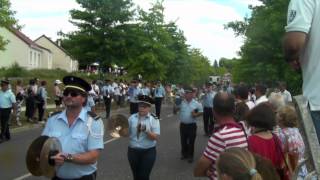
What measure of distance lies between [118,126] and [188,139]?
17.3 ft

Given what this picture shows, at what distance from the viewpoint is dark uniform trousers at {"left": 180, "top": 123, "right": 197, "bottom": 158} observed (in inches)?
580

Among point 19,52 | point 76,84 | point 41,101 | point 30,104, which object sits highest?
point 19,52

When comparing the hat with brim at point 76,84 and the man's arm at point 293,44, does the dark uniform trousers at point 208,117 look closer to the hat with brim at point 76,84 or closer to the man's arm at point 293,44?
the hat with brim at point 76,84

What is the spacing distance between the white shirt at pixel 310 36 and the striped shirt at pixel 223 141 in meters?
1.78

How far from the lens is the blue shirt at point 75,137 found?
5.57 metres

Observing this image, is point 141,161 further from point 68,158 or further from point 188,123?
point 188,123

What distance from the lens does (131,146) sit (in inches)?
375

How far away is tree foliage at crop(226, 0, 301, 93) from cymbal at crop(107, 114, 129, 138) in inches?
1152

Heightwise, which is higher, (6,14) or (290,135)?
(6,14)

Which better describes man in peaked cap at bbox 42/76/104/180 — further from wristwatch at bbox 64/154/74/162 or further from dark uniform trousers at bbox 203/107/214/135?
dark uniform trousers at bbox 203/107/214/135

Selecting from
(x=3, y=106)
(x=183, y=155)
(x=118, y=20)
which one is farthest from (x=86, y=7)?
(x=183, y=155)

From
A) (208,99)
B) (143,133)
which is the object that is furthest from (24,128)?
(143,133)

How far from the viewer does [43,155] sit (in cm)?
522

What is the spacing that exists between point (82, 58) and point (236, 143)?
46063 millimetres
